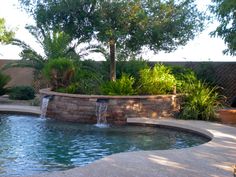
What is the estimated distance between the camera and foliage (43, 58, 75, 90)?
1444cm

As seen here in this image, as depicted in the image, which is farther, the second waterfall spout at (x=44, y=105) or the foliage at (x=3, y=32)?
the foliage at (x=3, y=32)

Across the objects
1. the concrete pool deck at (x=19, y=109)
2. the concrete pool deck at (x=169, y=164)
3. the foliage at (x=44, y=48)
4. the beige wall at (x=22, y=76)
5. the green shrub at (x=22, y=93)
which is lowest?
the concrete pool deck at (x=169, y=164)

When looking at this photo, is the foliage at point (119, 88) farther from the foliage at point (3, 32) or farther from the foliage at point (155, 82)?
the foliage at point (3, 32)

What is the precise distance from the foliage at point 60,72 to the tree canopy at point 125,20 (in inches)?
54.8

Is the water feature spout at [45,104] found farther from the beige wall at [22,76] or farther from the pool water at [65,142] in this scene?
the beige wall at [22,76]

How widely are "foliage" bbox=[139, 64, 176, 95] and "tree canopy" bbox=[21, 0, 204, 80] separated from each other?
4.83 ft

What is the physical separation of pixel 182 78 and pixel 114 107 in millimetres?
3919

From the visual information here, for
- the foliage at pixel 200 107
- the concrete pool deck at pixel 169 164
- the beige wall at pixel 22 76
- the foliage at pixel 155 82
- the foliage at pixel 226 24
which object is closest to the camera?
the concrete pool deck at pixel 169 164

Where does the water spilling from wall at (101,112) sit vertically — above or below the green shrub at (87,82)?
below

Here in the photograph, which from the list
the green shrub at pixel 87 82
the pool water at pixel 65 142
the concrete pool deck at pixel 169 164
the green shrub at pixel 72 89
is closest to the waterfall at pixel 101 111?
the pool water at pixel 65 142

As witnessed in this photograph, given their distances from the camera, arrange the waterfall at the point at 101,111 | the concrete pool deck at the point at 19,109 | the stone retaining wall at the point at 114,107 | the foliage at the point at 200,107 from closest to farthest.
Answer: the waterfall at the point at 101,111
the stone retaining wall at the point at 114,107
the foliage at the point at 200,107
the concrete pool deck at the point at 19,109

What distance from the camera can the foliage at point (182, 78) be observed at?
47.2 ft

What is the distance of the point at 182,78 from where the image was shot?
50.2 ft

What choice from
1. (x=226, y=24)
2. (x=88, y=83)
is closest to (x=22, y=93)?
(x=88, y=83)
